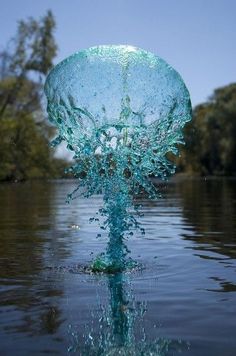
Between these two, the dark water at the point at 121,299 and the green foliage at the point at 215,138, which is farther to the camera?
the green foliage at the point at 215,138

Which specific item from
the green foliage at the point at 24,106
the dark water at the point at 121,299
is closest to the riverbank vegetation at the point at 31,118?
the green foliage at the point at 24,106

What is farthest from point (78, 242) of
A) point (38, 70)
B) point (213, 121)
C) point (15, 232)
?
point (213, 121)

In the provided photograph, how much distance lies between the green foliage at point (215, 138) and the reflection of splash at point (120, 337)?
91.3 m

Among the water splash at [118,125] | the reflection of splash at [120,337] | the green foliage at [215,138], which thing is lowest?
the reflection of splash at [120,337]

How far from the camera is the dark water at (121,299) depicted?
654cm

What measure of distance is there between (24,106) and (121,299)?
240 ft

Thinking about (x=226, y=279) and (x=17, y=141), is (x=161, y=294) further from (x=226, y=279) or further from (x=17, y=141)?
(x=17, y=141)

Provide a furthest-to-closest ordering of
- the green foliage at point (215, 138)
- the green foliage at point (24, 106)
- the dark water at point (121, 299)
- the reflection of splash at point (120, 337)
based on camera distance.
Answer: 1. the green foliage at point (215, 138)
2. the green foliage at point (24, 106)
3. the dark water at point (121, 299)
4. the reflection of splash at point (120, 337)

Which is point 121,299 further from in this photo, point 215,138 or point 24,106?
point 215,138

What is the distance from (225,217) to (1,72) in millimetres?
57833

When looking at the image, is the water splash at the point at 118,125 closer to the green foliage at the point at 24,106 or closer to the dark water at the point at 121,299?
the dark water at the point at 121,299

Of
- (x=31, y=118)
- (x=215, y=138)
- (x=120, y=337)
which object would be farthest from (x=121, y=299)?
(x=215, y=138)

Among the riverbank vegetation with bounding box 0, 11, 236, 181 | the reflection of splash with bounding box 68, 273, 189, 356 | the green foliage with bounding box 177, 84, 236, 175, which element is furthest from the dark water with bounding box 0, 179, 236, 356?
the green foliage with bounding box 177, 84, 236, 175

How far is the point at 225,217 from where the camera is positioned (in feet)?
77.5
